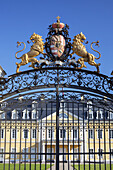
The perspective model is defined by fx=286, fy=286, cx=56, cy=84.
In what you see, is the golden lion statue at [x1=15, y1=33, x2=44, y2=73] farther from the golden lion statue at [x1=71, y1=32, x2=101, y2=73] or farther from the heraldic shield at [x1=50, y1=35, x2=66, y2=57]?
the golden lion statue at [x1=71, y1=32, x2=101, y2=73]

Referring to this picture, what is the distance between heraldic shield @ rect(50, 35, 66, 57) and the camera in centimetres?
816

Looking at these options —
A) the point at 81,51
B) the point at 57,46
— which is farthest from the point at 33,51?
the point at 81,51

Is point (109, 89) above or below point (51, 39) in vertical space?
below

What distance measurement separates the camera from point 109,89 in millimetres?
8203

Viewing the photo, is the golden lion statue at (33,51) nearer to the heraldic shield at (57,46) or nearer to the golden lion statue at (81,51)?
the heraldic shield at (57,46)

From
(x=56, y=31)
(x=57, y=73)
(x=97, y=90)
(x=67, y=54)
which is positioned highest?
(x=56, y=31)

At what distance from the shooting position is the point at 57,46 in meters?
8.16

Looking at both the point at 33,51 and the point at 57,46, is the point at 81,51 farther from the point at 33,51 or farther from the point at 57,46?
the point at 33,51

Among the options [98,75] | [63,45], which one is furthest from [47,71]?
[98,75]

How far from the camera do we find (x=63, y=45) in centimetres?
820

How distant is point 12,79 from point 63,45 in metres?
1.78

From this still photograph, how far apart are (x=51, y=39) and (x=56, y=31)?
0.92 ft

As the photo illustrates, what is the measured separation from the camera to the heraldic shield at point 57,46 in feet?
26.8

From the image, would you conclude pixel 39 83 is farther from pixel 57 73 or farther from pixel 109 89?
pixel 109 89
